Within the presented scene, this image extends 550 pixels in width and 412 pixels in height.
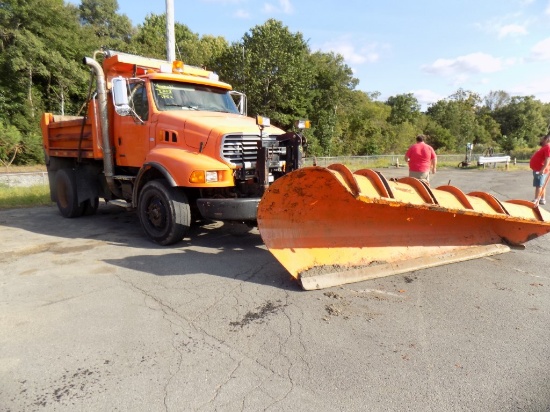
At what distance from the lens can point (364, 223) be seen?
4445 millimetres

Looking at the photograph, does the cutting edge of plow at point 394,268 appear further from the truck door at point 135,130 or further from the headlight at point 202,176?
the truck door at point 135,130

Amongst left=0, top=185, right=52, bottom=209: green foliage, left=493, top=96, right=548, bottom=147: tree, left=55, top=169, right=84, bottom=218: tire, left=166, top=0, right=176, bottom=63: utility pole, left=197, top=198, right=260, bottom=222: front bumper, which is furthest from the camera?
left=493, top=96, right=548, bottom=147: tree

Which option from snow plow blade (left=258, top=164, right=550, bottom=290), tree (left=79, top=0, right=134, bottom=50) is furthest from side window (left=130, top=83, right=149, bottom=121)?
tree (left=79, top=0, right=134, bottom=50)

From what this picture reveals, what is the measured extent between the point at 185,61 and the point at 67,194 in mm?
28503

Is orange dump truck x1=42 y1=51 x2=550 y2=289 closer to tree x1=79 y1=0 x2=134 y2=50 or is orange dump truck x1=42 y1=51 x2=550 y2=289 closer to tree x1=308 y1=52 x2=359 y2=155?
tree x1=308 y1=52 x2=359 y2=155

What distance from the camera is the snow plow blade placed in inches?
152

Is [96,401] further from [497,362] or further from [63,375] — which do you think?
[497,362]

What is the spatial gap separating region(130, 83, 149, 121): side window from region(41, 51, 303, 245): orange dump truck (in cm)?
2

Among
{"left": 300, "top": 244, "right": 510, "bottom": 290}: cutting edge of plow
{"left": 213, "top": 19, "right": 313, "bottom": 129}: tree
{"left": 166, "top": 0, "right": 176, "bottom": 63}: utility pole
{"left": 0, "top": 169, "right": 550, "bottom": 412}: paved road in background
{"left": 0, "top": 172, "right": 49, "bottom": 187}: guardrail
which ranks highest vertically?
{"left": 213, "top": 19, "right": 313, "bottom": 129}: tree

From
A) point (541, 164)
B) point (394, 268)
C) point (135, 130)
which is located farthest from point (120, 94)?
point (541, 164)

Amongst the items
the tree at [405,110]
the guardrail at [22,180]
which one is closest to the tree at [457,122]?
the tree at [405,110]

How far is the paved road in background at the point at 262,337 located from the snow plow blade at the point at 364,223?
0.23 m

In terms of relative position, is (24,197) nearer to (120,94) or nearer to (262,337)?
(120,94)

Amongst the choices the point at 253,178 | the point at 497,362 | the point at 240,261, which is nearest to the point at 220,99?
the point at 253,178
